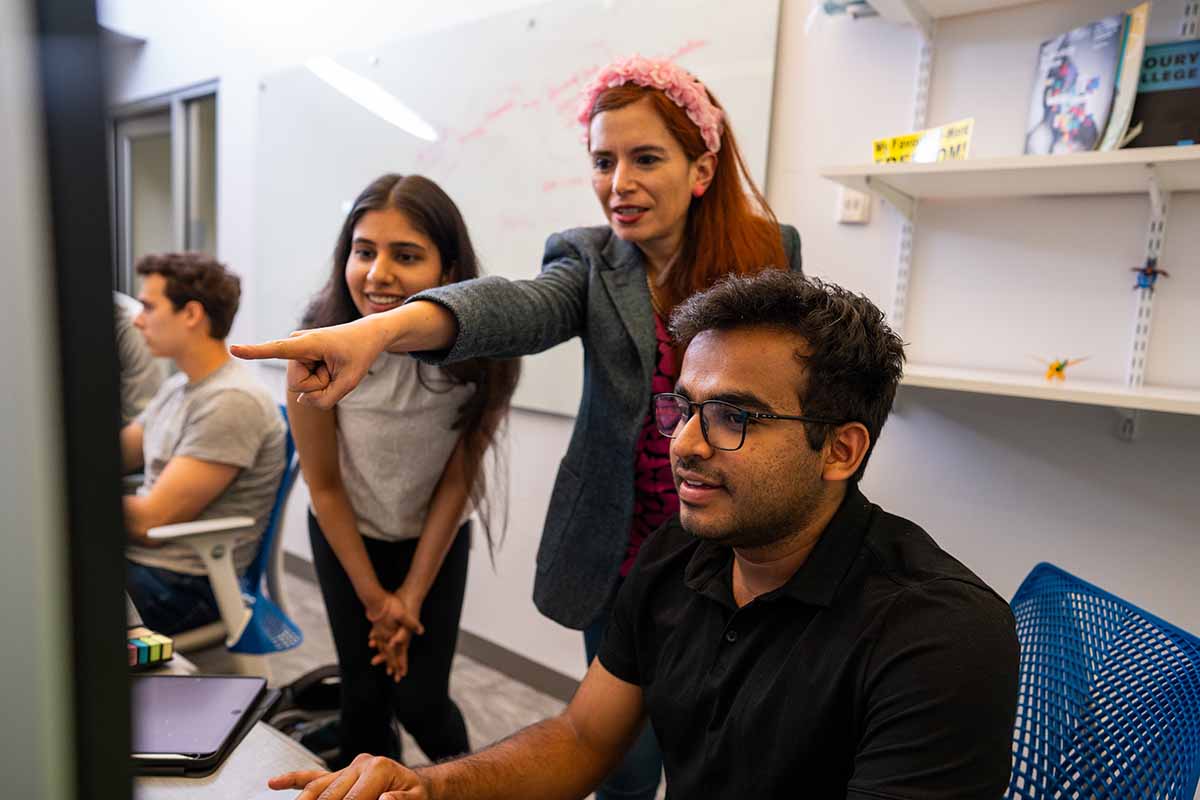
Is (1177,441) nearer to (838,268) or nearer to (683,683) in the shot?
(838,268)

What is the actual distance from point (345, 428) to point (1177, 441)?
1.55 m

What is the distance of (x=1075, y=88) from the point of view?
1.48 m

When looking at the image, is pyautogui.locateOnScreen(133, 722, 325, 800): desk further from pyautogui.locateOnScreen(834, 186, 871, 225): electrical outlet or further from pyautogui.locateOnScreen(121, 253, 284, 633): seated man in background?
pyautogui.locateOnScreen(834, 186, 871, 225): electrical outlet

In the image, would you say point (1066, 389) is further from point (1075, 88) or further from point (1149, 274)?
point (1075, 88)

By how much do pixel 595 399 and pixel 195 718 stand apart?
2.29ft

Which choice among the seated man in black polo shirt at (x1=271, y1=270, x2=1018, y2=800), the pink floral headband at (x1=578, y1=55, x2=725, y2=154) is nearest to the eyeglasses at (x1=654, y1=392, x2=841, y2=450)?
the seated man in black polo shirt at (x1=271, y1=270, x2=1018, y2=800)

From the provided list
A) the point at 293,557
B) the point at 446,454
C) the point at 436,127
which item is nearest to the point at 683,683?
the point at 446,454

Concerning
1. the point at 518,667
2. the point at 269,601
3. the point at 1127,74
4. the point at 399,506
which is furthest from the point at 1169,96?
the point at 518,667

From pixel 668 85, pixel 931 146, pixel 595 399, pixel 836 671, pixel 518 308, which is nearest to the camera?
pixel 836 671

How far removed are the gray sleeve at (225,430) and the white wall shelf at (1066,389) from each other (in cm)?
138

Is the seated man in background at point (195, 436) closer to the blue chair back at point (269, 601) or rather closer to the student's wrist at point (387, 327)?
the blue chair back at point (269, 601)

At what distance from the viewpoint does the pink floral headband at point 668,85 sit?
3.93ft

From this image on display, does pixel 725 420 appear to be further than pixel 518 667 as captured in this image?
No

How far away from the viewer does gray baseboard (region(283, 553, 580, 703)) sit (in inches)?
95.6
